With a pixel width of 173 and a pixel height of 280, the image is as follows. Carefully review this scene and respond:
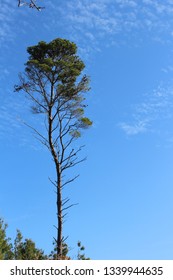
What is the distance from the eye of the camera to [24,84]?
20.2m
